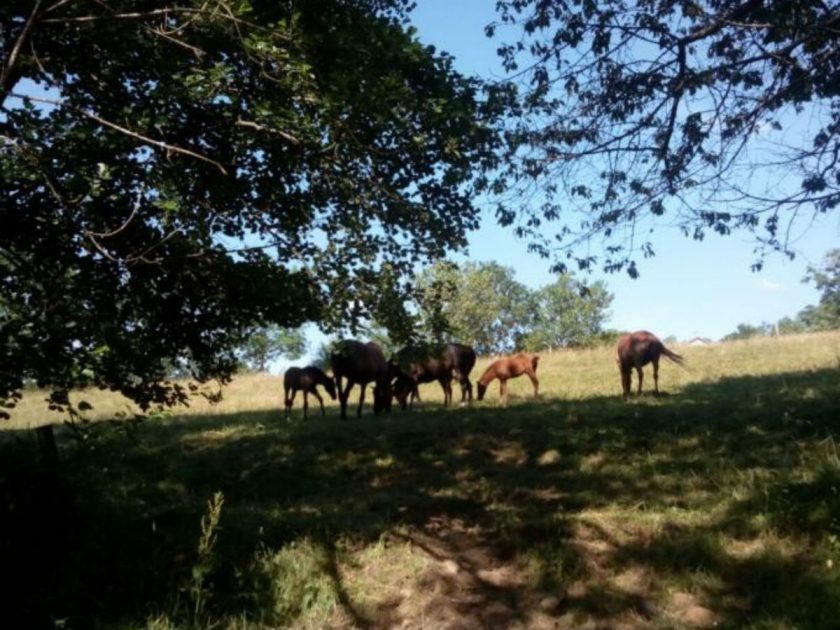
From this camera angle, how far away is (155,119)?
6.63 m

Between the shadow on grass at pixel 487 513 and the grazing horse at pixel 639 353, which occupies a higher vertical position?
the grazing horse at pixel 639 353

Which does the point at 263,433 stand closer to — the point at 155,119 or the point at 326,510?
the point at 326,510

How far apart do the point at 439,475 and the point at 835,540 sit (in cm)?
484

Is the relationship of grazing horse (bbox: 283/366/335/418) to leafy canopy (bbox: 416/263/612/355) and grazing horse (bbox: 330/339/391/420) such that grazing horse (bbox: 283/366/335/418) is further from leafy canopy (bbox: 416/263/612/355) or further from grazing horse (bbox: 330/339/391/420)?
leafy canopy (bbox: 416/263/612/355)

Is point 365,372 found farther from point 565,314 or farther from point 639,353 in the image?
point 565,314

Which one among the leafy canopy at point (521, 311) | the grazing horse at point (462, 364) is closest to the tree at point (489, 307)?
the leafy canopy at point (521, 311)

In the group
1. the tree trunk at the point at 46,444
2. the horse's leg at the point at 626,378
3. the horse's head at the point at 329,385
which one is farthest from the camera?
the horse's head at the point at 329,385

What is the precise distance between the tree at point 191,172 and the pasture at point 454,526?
1.33 meters

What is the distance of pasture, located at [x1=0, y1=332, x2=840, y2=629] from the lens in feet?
20.7

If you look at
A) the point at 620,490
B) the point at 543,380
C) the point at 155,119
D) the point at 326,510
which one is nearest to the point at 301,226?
the point at 155,119

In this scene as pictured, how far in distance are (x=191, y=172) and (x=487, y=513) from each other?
5.02 meters

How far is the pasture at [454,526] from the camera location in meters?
6.31

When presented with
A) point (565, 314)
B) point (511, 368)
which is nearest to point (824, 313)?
point (565, 314)

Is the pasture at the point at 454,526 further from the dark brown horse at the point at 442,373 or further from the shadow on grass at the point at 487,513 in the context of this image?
the dark brown horse at the point at 442,373
